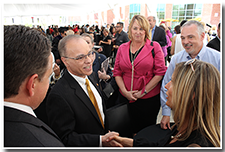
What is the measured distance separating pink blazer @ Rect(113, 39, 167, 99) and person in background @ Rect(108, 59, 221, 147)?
0.95 m

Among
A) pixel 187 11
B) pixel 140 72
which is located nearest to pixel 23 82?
pixel 140 72

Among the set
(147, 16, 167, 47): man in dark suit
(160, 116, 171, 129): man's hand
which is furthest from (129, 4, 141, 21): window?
(160, 116, 171, 129): man's hand

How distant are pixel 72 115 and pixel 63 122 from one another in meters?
0.09

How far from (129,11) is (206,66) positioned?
27.9 metres

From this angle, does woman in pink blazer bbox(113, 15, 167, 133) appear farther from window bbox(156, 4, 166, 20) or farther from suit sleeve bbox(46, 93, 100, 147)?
window bbox(156, 4, 166, 20)

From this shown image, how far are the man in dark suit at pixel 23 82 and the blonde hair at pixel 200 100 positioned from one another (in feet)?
2.56

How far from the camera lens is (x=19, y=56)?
629 mm

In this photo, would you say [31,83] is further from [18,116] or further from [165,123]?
[165,123]

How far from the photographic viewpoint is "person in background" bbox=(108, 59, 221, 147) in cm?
88

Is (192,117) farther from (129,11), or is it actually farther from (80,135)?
(129,11)

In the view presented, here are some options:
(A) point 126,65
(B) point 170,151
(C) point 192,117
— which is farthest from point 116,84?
(B) point 170,151

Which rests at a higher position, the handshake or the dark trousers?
the handshake

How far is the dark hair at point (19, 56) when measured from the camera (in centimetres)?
62

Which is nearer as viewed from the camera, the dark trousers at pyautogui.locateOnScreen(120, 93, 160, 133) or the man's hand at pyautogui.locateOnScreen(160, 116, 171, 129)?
the man's hand at pyautogui.locateOnScreen(160, 116, 171, 129)
